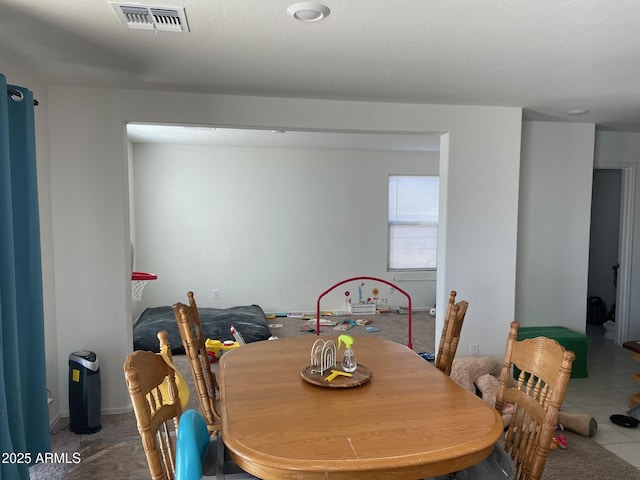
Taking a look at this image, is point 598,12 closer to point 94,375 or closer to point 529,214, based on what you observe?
point 529,214

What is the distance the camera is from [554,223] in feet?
14.7

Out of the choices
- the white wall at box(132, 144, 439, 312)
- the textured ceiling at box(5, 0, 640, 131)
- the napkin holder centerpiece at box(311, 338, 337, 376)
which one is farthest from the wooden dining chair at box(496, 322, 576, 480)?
the white wall at box(132, 144, 439, 312)

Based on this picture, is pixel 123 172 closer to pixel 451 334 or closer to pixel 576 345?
pixel 451 334

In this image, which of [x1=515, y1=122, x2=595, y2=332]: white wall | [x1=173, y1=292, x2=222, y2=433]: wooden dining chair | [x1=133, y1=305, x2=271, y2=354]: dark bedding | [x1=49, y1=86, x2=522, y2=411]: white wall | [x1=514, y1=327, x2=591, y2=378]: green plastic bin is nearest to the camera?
[x1=173, y1=292, x2=222, y2=433]: wooden dining chair

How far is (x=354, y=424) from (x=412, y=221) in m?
5.62

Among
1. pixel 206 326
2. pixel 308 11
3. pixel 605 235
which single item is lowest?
pixel 206 326

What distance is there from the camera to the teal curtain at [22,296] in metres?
2.12

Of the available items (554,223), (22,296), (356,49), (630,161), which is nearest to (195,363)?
(22,296)

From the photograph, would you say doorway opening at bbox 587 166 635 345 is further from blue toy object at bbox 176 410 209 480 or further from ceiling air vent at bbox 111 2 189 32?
blue toy object at bbox 176 410 209 480

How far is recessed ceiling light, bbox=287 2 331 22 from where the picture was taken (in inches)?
73.9

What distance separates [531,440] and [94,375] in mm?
2698

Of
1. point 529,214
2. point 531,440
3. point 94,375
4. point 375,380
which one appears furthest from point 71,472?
point 529,214

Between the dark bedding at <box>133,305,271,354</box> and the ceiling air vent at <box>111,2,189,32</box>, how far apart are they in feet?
10.9

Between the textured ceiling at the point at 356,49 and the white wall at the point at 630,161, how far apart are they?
1508mm
